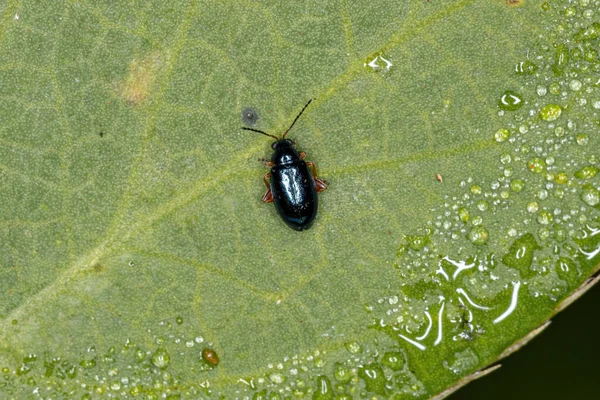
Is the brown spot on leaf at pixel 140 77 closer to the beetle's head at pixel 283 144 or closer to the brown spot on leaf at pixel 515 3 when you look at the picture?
the beetle's head at pixel 283 144

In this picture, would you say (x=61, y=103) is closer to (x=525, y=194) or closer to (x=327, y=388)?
(x=327, y=388)

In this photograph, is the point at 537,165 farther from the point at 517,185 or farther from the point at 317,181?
the point at 317,181

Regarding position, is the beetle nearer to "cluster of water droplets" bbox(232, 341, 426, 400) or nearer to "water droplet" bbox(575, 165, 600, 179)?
"cluster of water droplets" bbox(232, 341, 426, 400)

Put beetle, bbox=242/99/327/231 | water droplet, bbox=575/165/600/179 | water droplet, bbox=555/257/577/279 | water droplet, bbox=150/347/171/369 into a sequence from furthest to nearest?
water droplet, bbox=150/347/171/369 < beetle, bbox=242/99/327/231 < water droplet, bbox=575/165/600/179 < water droplet, bbox=555/257/577/279

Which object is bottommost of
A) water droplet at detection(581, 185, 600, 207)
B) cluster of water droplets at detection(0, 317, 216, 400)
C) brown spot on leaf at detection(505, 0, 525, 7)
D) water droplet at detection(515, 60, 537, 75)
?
cluster of water droplets at detection(0, 317, 216, 400)

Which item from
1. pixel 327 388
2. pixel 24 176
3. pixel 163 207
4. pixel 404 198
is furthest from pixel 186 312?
pixel 404 198

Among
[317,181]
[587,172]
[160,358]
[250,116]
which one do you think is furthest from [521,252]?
[160,358]

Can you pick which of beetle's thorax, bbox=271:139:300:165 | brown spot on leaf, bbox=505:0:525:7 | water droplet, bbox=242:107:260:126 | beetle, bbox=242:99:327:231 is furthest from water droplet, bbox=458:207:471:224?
water droplet, bbox=242:107:260:126

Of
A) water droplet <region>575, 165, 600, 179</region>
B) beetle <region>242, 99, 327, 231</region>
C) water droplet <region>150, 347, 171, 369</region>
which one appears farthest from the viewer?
water droplet <region>150, 347, 171, 369</region>
